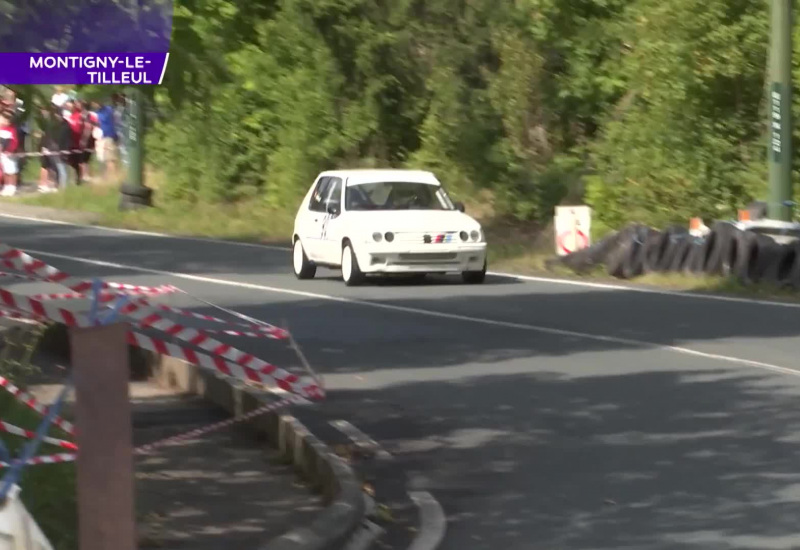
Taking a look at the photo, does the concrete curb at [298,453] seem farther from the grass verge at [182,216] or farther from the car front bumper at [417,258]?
the grass verge at [182,216]

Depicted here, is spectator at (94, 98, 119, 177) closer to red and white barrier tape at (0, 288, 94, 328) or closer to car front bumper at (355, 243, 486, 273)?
car front bumper at (355, 243, 486, 273)

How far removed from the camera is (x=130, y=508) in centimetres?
677

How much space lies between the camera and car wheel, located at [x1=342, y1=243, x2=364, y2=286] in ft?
72.1

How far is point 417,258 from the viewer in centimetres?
2175

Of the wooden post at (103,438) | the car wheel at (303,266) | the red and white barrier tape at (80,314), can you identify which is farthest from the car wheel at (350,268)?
the wooden post at (103,438)

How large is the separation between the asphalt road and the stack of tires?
57.4 inches

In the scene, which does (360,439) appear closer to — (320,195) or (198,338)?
(198,338)

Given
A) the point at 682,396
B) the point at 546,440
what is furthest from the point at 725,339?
the point at 546,440

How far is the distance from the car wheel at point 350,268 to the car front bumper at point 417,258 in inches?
4.2

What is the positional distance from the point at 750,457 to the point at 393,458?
216 cm

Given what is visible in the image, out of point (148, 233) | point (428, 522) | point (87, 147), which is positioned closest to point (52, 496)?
point (428, 522)

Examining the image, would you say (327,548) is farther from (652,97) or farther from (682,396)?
(652,97)

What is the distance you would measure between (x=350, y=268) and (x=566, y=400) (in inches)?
374

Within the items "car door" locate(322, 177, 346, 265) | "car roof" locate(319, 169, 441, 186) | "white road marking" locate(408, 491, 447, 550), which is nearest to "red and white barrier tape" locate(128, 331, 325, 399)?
"white road marking" locate(408, 491, 447, 550)
